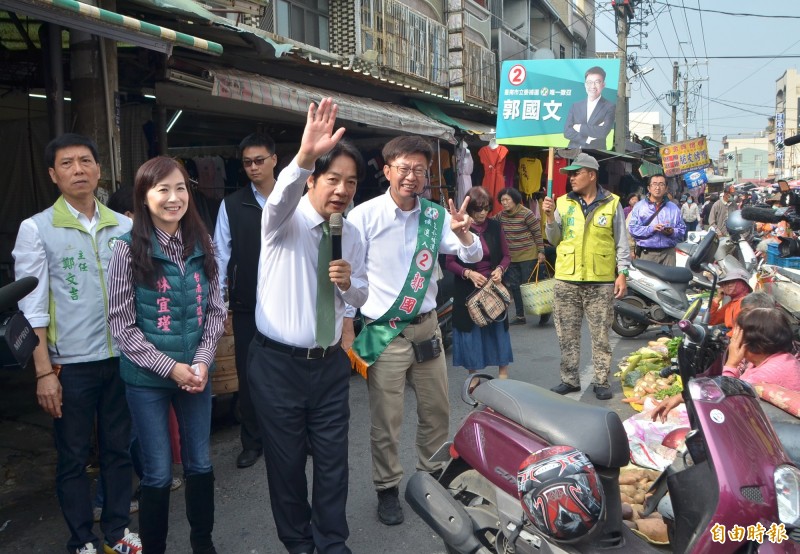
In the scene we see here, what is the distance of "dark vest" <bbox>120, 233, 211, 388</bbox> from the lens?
303cm

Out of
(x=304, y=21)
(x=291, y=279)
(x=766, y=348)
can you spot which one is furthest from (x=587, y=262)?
(x=304, y=21)

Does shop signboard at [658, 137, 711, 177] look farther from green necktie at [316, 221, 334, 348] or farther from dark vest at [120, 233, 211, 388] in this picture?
dark vest at [120, 233, 211, 388]

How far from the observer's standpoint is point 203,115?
26.9ft

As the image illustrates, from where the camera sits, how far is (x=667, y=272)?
8.10m

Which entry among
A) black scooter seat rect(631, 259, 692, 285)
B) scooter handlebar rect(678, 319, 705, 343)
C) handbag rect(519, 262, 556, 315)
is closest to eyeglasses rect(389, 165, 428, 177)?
scooter handlebar rect(678, 319, 705, 343)

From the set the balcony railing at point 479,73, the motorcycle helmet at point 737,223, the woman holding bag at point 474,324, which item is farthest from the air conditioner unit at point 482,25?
the woman holding bag at point 474,324

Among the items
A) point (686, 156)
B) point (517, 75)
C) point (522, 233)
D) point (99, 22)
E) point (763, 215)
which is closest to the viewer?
point (99, 22)

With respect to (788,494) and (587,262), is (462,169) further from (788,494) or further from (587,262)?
(788,494)

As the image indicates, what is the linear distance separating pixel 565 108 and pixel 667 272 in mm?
2907

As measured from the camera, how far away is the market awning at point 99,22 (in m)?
3.53

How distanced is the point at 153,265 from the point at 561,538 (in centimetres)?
200

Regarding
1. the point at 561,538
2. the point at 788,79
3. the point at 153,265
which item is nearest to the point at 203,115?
the point at 153,265

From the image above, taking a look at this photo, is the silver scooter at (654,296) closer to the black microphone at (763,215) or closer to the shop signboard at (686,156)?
the black microphone at (763,215)

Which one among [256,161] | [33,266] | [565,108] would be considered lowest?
[33,266]
